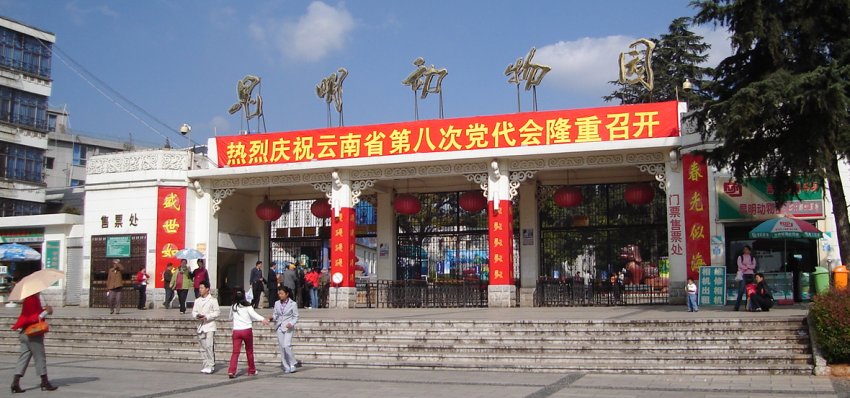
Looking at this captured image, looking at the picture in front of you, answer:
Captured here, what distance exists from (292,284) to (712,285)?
31.4 feet

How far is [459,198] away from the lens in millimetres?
21234

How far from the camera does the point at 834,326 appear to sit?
9.45 meters

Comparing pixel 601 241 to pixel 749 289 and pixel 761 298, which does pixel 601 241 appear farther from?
pixel 761 298

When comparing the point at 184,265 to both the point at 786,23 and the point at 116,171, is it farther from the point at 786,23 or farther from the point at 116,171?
the point at 786,23

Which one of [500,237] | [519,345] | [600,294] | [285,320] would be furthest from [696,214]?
[285,320]

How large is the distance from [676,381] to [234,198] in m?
15.6

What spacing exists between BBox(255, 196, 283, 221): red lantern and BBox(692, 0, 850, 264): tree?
39.8 feet

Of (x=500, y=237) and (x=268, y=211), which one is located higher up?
(x=268, y=211)

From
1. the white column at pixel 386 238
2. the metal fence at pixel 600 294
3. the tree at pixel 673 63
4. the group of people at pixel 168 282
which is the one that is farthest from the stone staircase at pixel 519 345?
the tree at pixel 673 63

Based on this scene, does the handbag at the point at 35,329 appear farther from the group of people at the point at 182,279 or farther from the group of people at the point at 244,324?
the group of people at the point at 182,279

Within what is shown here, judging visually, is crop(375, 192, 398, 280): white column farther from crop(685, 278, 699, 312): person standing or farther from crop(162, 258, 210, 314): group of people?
crop(685, 278, 699, 312): person standing

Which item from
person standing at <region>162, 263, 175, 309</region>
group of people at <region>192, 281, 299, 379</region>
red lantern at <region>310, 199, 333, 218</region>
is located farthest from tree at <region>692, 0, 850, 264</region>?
person standing at <region>162, 263, 175, 309</region>

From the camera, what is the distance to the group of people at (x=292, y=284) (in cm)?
1870

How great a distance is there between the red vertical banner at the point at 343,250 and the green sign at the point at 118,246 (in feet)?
18.7
